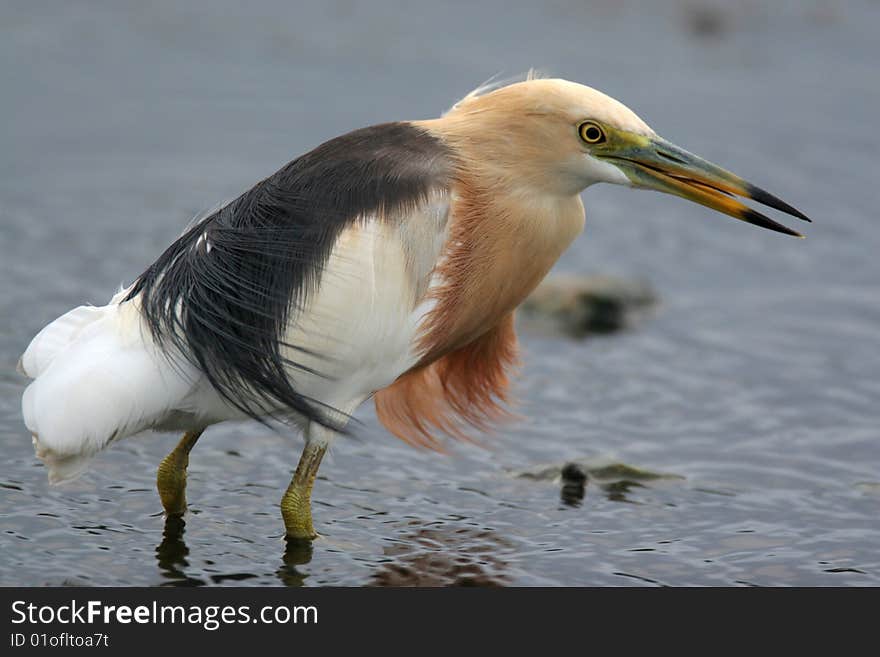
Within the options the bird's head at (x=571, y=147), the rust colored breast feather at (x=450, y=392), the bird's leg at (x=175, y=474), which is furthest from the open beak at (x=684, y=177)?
the bird's leg at (x=175, y=474)

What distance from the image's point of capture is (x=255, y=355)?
7148 mm

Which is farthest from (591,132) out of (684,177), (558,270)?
(558,270)

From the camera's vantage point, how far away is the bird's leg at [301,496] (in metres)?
7.51

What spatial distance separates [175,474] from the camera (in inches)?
310

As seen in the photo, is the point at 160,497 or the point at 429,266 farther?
the point at 160,497

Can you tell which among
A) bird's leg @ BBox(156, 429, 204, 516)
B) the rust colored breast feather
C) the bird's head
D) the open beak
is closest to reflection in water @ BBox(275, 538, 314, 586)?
bird's leg @ BBox(156, 429, 204, 516)

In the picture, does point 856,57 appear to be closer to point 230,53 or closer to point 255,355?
point 230,53

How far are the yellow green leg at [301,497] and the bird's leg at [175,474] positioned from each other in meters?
0.59

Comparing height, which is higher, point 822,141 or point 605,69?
point 605,69

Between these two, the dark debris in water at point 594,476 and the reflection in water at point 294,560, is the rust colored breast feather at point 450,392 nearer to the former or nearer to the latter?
the dark debris in water at point 594,476

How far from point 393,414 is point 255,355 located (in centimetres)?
161

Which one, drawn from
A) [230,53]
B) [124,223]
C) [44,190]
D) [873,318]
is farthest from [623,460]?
[230,53]

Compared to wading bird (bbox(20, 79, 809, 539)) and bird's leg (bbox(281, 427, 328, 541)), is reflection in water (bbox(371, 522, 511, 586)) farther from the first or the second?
wading bird (bbox(20, 79, 809, 539))
